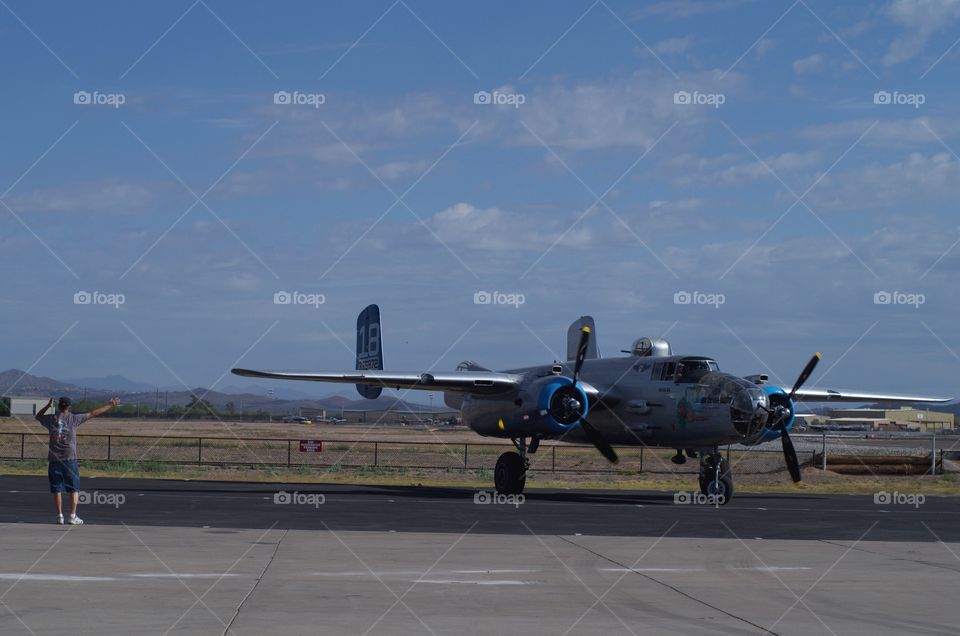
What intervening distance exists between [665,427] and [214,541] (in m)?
15.9

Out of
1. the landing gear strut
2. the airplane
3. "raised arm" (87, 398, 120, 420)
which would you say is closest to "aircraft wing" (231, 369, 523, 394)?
the airplane

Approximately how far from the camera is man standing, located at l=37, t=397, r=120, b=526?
17.8 m

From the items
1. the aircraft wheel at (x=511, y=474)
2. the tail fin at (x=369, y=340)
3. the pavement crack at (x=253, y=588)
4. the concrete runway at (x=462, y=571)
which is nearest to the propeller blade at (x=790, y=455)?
the concrete runway at (x=462, y=571)

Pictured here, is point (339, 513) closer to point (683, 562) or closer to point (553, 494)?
point (683, 562)

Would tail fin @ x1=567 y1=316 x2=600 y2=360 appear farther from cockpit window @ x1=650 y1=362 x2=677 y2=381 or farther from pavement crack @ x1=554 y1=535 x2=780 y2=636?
pavement crack @ x1=554 y1=535 x2=780 y2=636

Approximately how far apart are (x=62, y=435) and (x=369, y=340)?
25243 millimetres

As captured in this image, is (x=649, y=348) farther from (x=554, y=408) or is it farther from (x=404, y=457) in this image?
(x=404, y=457)

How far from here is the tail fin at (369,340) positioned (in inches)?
1683

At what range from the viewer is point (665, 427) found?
2942 cm

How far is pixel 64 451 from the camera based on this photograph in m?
18.1

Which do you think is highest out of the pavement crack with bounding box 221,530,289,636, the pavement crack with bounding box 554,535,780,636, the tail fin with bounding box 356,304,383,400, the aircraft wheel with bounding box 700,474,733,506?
the tail fin with bounding box 356,304,383,400

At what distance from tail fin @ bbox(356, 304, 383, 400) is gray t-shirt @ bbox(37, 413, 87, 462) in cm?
2382

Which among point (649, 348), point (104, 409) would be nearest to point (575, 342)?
point (649, 348)

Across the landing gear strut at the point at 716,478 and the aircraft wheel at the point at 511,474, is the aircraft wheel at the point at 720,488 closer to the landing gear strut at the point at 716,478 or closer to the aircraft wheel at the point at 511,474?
the landing gear strut at the point at 716,478
